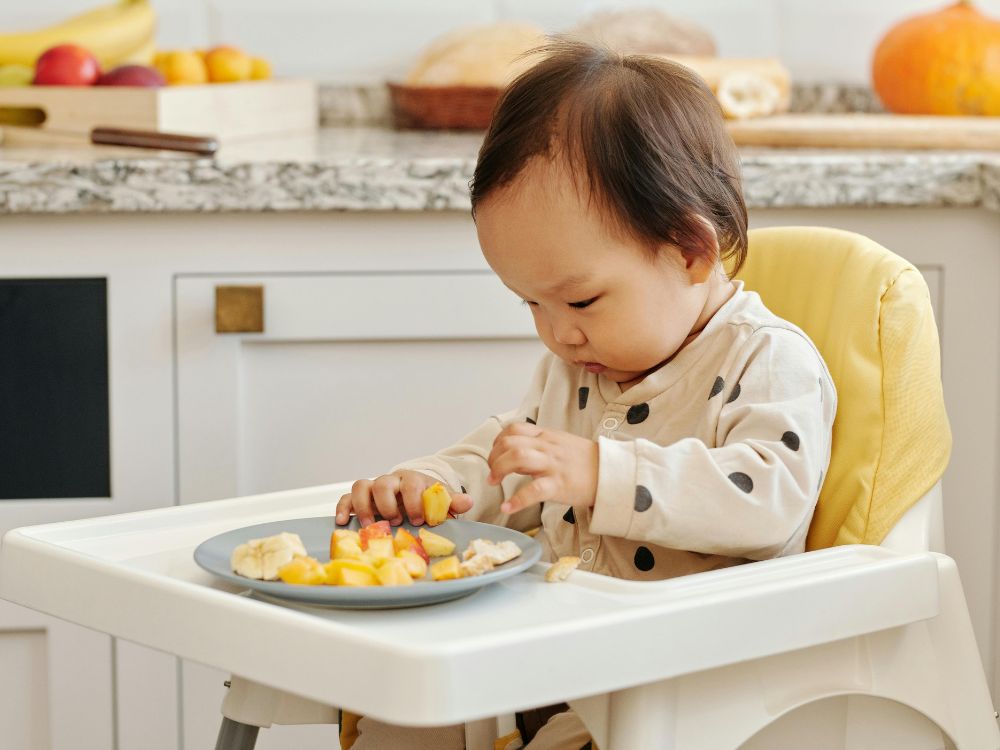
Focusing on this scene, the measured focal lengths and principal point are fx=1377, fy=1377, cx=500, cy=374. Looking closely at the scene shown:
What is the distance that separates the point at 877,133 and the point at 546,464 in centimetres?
101

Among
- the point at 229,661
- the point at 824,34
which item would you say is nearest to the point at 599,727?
the point at 229,661

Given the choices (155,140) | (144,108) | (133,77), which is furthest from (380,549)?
(133,77)

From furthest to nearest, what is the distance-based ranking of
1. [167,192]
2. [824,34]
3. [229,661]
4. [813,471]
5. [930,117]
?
[824,34] → [930,117] → [167,192] → [813,471] → [229,661]

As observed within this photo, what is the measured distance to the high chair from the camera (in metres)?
0.81

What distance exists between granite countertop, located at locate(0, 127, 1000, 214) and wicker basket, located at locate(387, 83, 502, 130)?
49 centimetres

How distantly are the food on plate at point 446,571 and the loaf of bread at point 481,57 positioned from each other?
1281mm

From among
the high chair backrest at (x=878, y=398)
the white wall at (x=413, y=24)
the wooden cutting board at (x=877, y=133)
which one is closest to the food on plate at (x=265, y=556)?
the high chair backrest at (x=878, y=398)

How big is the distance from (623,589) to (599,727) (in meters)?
0.08

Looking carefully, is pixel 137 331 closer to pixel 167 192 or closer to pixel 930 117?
pixel 167 192

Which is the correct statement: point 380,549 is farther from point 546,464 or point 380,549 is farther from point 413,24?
point 413,24

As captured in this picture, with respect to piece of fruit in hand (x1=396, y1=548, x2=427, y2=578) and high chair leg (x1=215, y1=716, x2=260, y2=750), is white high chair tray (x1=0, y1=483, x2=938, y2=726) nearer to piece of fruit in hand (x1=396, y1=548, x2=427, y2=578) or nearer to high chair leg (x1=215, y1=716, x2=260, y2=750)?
piece of fruit in hand (x1=396, y1=548, x2=427, y2=578)

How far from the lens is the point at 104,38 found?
1.96 metres

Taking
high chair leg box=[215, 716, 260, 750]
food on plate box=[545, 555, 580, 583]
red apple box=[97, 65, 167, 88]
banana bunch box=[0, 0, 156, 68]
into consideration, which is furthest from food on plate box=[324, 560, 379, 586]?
banana bunch box=[0, 0, 156, 68]

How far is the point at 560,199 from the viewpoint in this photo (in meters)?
0.96
